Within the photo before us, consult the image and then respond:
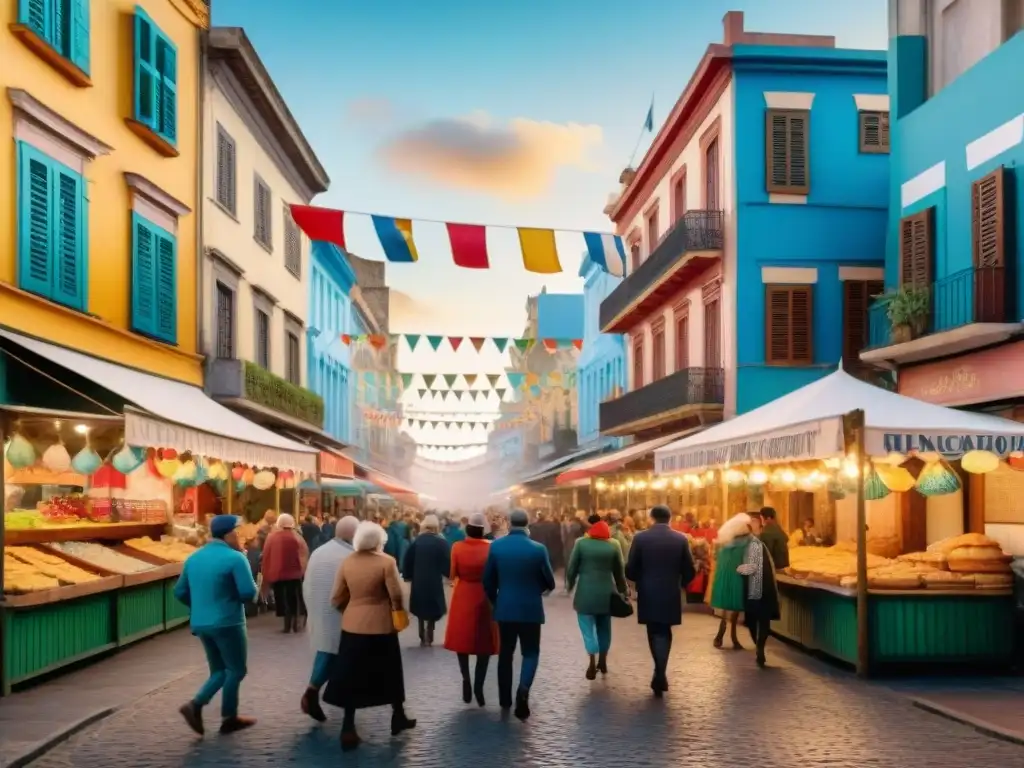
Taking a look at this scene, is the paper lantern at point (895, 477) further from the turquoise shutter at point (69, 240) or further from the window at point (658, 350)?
the window at point (658, 350)

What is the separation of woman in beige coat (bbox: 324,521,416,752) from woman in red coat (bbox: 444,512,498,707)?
62.4 inches

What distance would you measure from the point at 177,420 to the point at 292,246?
1934cm

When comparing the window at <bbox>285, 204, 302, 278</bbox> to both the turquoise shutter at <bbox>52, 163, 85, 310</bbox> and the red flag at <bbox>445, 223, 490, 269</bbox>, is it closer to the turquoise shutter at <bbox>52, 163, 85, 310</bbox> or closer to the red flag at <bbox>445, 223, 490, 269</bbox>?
the red flag at <bbox>445, 223, 490, 269</bbox>

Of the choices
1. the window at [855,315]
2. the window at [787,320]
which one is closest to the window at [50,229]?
the window at [787,320]

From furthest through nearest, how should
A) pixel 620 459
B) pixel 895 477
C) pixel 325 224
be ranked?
pixel 620 459
pixel 325 224
pixel 895 477

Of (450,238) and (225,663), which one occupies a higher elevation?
(450,238)

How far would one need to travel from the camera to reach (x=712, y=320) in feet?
92.8

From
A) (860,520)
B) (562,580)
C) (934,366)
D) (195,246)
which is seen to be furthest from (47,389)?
(562,580)

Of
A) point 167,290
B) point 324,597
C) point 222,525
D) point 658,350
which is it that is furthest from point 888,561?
point 658,350

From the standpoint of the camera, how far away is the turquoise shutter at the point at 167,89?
838 inches

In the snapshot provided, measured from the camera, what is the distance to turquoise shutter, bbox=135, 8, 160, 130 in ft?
65.4

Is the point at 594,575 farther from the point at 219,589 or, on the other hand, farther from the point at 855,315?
the point at 855,315

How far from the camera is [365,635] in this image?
928 centimetres

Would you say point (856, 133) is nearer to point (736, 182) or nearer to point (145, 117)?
point (736, 182)
